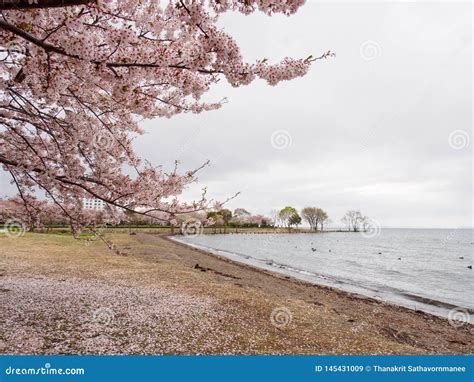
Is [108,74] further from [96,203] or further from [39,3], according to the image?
[96,203]

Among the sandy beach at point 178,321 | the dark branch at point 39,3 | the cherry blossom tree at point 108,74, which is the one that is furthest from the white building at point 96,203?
the dark branch at point 39,3

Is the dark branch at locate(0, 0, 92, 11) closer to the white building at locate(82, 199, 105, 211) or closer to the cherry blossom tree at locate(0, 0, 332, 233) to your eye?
the cherry blossom tree at locate(0, 0, 332, 233)

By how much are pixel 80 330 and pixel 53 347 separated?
1258 mm

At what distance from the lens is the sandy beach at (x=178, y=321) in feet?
28.1

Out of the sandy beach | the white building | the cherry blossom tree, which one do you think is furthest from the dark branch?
the sandy beach

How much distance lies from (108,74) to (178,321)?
27.2 ft

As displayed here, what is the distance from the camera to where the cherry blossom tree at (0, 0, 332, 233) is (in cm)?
479

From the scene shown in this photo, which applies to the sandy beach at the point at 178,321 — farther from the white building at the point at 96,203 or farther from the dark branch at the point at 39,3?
the dark branch at the point at 39,3

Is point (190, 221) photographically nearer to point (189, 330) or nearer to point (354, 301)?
point (189, 330)

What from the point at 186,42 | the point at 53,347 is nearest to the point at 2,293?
the point at 53,347

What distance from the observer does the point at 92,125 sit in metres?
9.18

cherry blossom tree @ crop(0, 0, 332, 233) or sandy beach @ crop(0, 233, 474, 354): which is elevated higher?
cherry blossom tree @ crop(0, 0, 332, 233)

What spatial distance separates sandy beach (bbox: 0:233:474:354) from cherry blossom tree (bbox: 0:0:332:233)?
3309 millimetres

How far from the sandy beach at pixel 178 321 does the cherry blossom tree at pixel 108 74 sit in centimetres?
331
